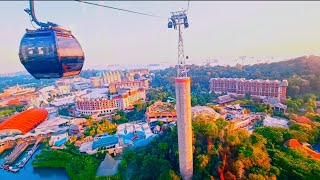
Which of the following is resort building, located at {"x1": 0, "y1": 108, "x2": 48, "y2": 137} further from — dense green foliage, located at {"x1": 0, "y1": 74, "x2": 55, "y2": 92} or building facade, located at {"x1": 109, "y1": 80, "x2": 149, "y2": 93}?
dense green foliage, located at {"x1": 0, "y1": 74, "x2": 55, "y2": 92}

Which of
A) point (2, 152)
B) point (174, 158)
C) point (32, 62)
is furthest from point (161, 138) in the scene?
point (2, 152)

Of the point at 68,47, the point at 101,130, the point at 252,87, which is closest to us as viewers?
the point at 68,47

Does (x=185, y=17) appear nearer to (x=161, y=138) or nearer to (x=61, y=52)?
(x=61, y=52)

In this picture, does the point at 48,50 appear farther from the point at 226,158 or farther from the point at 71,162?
the point at 71,162

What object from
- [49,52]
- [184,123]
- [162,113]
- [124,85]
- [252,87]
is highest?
[49,52]

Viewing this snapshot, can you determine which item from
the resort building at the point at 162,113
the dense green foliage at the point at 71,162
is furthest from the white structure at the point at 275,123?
the dense green foliage at the point at 71,162

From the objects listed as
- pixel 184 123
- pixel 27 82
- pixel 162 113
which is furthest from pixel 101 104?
pixel 27 82

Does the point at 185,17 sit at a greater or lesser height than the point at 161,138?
greater
